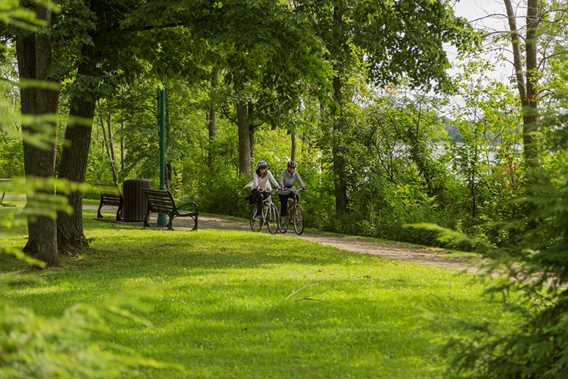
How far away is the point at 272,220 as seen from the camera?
2139 cm

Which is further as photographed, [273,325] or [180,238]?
[180,238]

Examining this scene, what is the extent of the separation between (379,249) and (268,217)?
14.1 feet

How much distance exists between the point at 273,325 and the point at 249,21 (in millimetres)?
6937

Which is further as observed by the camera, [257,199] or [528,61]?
[528,61]

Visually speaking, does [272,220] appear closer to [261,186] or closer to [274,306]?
[261,186]

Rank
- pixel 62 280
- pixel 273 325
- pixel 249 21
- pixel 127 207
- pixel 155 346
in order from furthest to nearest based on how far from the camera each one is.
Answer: pixel 127 207 < pixel 249 21 < pixel 62 280 < pixel 273 325 < pixel 155 346

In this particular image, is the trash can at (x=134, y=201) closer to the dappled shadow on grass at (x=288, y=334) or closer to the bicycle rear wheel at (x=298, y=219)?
the bicycle rear wheel at (x=298, y=219)

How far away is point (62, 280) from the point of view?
1201cm

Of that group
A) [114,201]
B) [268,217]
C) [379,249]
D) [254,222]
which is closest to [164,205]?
[254,222]

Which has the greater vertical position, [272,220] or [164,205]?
[164,205]

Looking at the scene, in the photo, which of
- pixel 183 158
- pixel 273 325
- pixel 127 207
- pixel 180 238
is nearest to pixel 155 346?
pixel 273 325

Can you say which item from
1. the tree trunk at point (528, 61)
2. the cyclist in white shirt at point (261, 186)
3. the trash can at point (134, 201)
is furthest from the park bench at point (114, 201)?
the tree trunk at point (528, 61)

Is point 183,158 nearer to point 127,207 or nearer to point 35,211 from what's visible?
point 127,207

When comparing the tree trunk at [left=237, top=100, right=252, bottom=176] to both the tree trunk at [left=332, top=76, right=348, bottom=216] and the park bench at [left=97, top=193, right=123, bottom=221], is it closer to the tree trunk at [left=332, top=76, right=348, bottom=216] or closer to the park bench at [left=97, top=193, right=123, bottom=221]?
the park bench at [left=97, top=193, right=123, bottom=221]
